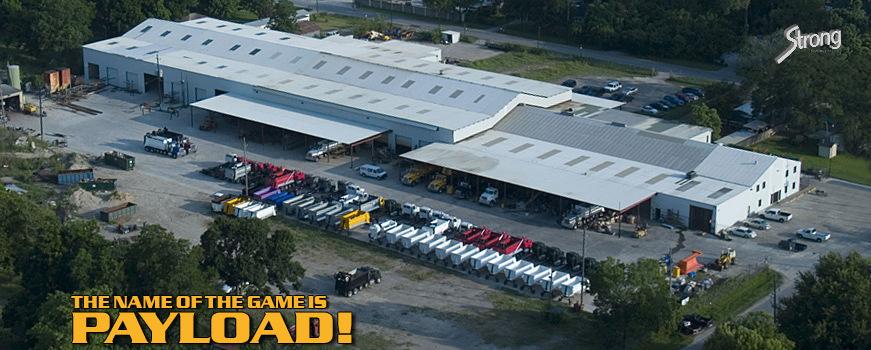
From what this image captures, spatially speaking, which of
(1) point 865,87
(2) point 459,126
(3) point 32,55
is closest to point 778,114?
(1) point 865,87

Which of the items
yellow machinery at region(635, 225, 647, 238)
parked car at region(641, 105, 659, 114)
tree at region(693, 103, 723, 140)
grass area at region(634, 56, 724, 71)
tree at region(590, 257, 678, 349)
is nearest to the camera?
tree at region(590, 257, 678, 349)

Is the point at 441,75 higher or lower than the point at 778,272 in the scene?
higher

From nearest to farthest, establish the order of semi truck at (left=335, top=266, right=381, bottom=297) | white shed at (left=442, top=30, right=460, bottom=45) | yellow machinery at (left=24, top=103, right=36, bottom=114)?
semi truck at (left=335, top=266, right=381, bottom=297), yellow machinery at (left=24, top=103, right=36, bottom=114), white shed at (left=442, top=30, right=460, bottom=45)

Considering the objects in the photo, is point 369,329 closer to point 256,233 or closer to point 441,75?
point 256,233

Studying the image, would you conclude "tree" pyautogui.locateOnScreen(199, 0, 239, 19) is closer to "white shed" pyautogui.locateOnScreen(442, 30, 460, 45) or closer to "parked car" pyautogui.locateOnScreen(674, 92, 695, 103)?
"white shed" pyautogui.locateOnScreen(442, 30, 460, 45)

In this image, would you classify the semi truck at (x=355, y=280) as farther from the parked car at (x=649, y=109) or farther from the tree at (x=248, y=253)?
the parked car at (x=649, y=109)

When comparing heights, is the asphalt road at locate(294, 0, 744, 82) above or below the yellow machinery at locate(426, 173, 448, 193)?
above

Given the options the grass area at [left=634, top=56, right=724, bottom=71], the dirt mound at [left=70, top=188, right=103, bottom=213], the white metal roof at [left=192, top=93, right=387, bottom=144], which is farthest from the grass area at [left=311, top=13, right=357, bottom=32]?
the dirt mound at [left=70, top=188, right=103, bottom=213]
